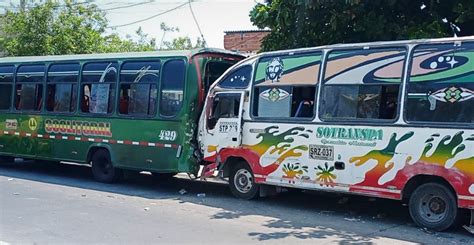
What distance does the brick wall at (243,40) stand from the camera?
24.8 m

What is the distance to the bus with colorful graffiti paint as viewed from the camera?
8.00 m

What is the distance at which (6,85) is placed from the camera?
15.1m

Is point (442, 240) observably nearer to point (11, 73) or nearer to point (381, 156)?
point (381, 156)

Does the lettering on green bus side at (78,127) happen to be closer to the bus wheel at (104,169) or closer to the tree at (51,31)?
the bus wheel at (104,169)

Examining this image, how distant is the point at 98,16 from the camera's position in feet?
80.9

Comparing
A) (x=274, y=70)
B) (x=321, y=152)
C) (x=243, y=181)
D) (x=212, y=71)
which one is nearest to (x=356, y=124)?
(x=321, y=152)

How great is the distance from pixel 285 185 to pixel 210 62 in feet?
10.8

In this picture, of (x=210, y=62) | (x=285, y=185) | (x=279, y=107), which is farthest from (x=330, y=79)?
(x=210, y=62)

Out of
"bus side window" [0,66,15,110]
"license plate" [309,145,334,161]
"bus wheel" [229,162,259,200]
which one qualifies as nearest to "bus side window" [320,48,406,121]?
"license plate" [309,145,334,161]

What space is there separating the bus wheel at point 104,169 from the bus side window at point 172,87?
79.9 inches

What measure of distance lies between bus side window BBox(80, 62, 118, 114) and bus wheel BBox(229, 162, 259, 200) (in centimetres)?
344

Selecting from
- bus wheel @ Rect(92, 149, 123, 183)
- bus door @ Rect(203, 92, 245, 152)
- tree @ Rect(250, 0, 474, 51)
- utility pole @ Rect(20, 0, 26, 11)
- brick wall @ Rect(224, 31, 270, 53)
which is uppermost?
utility pole @ Rect(20, 0, 26, 11)

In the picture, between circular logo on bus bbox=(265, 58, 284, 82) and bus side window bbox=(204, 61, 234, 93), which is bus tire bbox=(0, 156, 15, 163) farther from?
circular logo on bus bbox=(265, 58, 284, 82)

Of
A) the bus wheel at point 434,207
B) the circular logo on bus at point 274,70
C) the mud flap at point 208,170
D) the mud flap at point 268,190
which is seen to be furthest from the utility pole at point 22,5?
the bus wheel at point 434,207
